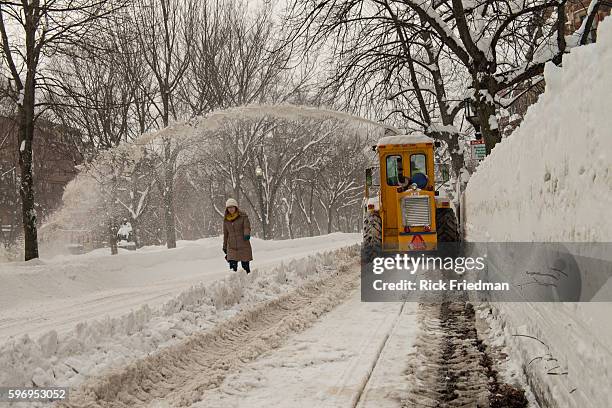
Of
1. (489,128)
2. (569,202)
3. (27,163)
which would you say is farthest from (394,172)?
(569,202)

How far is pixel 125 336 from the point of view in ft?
19.9

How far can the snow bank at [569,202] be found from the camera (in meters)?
2.56

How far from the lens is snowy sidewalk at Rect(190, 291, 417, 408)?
441 cm

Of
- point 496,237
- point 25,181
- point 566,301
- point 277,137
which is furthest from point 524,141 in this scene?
point 277,137

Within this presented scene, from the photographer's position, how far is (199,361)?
18.8ft

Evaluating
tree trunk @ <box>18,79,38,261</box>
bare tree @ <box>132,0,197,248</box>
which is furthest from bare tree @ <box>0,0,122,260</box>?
bare tree @ <box>132,0,197,248</box>

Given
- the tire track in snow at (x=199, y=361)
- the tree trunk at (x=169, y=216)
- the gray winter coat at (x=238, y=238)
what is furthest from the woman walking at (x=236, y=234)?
the tree trunk at (x=169, y=216)

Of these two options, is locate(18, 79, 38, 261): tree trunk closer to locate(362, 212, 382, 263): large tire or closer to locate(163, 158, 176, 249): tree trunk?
locate(362, 212, 382, 263): large tire

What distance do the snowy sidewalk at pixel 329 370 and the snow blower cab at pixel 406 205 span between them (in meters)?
4.67

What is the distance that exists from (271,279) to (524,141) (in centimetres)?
685

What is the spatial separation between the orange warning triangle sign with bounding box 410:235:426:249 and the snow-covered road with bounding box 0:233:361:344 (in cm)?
437

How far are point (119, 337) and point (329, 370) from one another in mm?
2445

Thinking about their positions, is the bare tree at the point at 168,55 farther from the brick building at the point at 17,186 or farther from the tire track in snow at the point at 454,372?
the tire track in snow at the point at 454,372

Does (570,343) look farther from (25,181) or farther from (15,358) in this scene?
(25,181)
